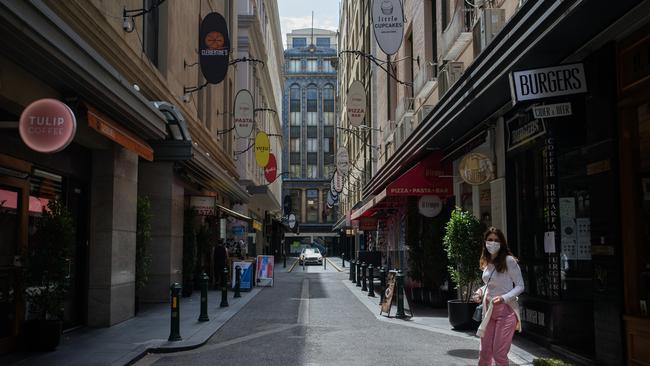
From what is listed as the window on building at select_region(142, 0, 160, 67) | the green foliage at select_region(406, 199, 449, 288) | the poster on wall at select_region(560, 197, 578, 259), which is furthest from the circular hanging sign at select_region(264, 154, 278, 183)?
the poster on wall at select_region(560, 197, 578, 259)

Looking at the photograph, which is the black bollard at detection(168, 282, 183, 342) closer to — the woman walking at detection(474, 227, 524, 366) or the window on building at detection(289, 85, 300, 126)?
the woman walking at detection(474, 227, 524, 366)

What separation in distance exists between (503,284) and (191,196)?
51.7 ft

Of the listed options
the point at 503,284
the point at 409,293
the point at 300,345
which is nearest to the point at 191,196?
the point at 409,293

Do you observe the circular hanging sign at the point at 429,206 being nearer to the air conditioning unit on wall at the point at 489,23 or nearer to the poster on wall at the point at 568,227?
the air conditioning unit on wall at the point at 489,23

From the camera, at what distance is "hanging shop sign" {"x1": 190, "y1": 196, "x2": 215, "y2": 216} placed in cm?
2133

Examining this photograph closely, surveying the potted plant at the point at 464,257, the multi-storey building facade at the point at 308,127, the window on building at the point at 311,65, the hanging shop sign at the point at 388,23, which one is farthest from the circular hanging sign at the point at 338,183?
the window on building at the point at 311,65

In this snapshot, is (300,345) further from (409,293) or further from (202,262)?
(202,262)

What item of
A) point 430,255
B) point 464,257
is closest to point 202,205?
point 430,255

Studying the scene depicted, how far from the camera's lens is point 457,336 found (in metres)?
11.6

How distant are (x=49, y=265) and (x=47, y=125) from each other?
9.62ft

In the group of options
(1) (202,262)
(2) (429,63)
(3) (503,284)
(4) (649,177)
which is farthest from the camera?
(1) (202,262)

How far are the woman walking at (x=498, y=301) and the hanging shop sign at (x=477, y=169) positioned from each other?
545 centimetres

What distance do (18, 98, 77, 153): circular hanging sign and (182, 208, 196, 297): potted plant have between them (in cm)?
1269

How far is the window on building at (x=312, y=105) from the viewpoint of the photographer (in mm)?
98938
